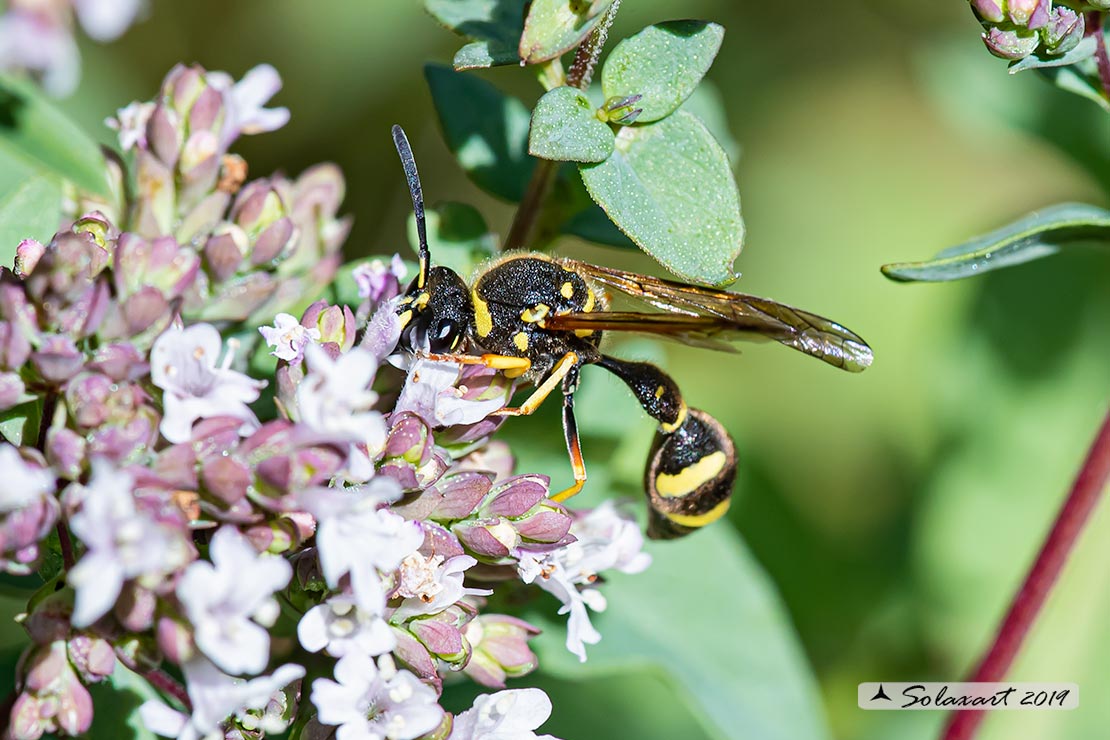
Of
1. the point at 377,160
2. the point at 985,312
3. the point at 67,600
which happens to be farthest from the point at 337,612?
the point at 985,312

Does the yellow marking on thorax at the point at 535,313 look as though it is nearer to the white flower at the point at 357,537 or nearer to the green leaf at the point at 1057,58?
the white flower at the point at 357,537

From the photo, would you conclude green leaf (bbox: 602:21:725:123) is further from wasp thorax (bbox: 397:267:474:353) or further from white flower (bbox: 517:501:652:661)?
white flower (bbox: 517:501:652:661)

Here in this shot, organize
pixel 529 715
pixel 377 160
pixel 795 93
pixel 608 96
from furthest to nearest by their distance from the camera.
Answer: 1. pixel 795 93
2. pixel 377 160
3. pixel 608 96
4. pixel 529 715

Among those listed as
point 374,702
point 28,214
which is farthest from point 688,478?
point 28,214

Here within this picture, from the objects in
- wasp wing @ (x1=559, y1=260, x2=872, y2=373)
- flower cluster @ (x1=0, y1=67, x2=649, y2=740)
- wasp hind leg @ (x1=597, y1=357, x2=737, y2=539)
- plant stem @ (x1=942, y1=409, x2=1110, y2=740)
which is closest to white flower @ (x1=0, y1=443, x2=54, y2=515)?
flower cluster @ (x1=0, y1=67, x2=649, y2=740)

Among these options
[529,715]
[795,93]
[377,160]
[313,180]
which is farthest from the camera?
[795,93]

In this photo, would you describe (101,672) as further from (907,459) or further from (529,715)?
(907,459)

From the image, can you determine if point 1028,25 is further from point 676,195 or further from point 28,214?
point 28,214
